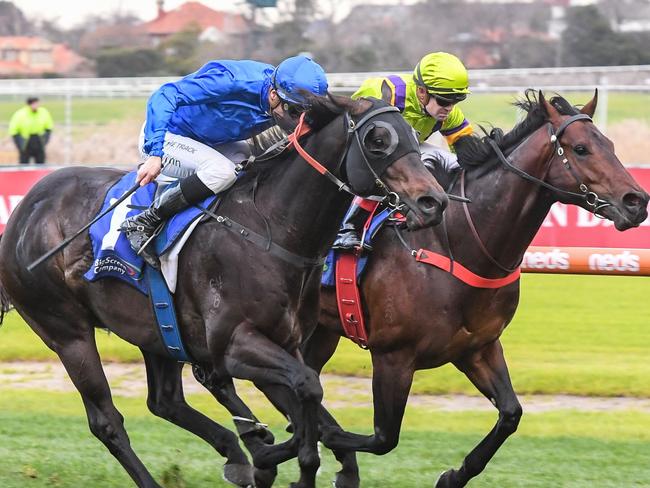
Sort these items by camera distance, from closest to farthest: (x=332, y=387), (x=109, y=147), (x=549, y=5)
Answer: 1. (x=332, y=387)
2. (x=109, y=147)
3. (x=549, y=5)

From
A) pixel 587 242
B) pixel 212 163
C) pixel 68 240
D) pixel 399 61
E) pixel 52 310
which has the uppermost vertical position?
pixel 212 163

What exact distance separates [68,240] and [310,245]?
1265 millimetres

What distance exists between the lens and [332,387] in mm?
8414

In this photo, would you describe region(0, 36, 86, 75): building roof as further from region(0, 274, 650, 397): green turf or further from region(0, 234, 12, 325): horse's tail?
region(0, 234, 12, 325): horse's tail

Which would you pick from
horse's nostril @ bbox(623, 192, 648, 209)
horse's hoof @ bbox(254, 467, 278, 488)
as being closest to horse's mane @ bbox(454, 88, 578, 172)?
horse's nostril @ bbox(623, 192, 648, 209)

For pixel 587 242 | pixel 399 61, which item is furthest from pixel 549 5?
pixel 587 242

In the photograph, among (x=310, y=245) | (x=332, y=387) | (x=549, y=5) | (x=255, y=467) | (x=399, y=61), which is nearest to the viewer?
(x=310, y=245)

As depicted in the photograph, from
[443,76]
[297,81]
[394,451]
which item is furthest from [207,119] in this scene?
[394,451]

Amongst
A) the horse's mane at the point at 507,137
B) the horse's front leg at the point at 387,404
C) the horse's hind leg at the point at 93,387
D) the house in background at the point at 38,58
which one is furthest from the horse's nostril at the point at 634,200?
the house in background at the point at 38,58

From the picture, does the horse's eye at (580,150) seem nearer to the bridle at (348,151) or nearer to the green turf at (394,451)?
the bridle at (348,151)

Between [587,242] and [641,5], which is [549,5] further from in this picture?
[587,242]

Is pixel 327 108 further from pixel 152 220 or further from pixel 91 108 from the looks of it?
pixel 91 108

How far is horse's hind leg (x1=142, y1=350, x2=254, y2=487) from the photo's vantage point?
554 cm

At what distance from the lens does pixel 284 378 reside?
473cm
